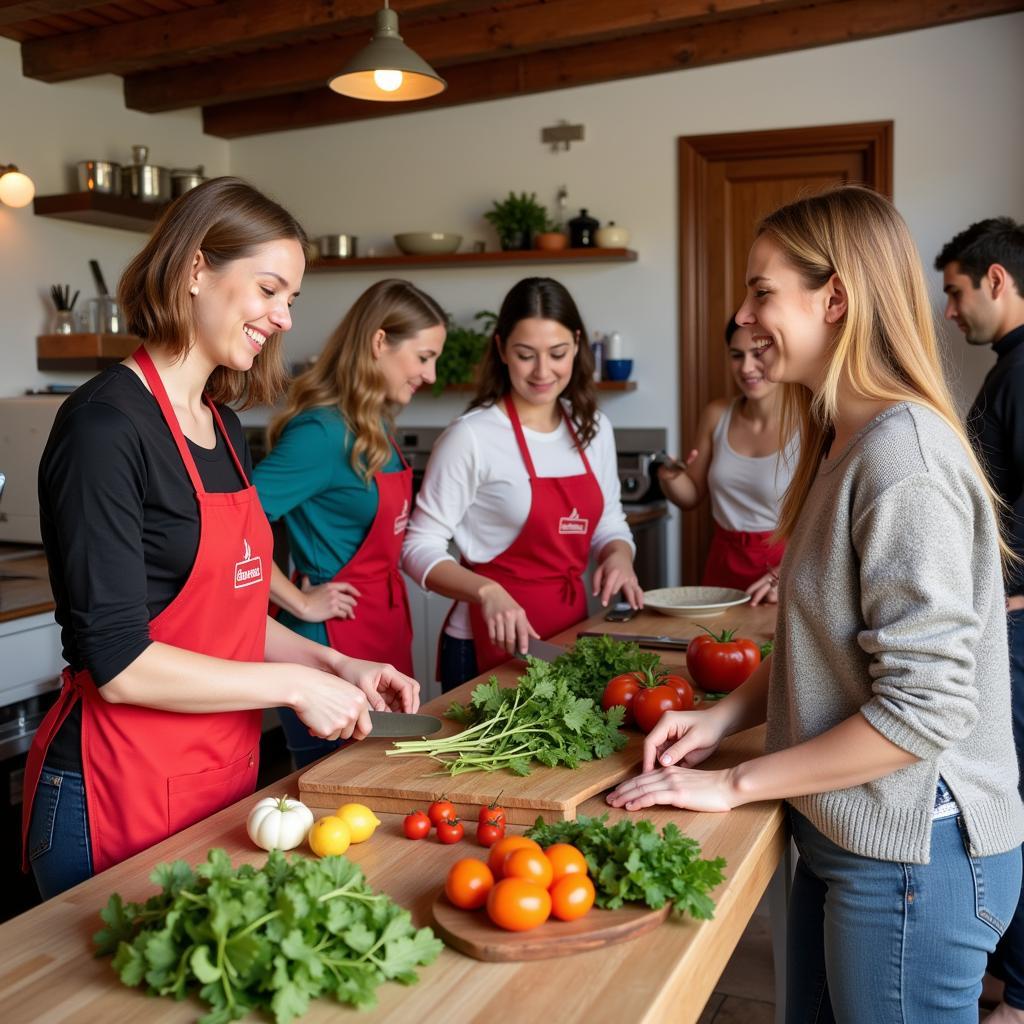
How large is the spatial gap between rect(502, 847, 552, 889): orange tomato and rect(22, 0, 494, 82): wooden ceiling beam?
382cm

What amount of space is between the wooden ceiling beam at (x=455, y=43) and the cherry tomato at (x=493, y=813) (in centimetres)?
385

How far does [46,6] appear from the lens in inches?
163

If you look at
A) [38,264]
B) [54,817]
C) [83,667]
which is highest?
[38,264]

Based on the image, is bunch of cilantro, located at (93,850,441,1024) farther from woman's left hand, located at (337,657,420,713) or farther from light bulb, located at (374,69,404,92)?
light bulb, located at (374,69,404,92)

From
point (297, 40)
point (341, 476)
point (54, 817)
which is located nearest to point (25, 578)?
point (341, 476)

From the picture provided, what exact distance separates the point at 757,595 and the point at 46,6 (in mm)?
3282

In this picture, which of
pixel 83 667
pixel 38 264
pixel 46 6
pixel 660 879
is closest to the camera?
pixel 660 879

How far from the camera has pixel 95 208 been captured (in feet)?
16.1

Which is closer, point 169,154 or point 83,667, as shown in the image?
point 83,667

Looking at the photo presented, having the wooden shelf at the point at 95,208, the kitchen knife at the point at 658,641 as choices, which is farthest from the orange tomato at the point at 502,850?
the wooden shelf at the point at 95,208

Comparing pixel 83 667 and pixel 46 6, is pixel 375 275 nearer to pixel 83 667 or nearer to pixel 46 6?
pixel 46 6

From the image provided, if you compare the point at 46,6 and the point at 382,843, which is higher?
the point at 46,6

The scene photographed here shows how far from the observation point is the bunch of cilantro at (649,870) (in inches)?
47.6

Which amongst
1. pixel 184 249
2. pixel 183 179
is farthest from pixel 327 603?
pixel 183 179
